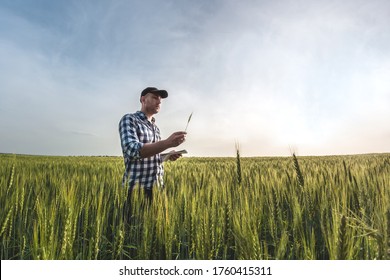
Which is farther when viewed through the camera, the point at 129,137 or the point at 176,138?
the point at 129,137

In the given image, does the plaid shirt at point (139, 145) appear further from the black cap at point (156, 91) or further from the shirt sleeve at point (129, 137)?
the black cap at point (156, 91)

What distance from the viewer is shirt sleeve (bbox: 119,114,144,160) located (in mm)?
2432

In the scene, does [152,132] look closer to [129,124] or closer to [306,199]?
[129,124]

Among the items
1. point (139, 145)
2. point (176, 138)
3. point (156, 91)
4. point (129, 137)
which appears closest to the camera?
point (176, 138)

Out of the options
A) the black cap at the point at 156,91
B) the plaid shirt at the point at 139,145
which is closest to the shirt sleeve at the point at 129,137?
the plaid shirt at the point at 139,145

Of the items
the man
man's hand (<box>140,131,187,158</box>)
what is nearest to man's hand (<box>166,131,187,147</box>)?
man's hand (<box>140,131,187,158</box>)

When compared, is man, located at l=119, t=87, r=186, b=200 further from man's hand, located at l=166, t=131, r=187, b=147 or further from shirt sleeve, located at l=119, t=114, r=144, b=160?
man's hand, located at l=166, t=131, r=187, b=147

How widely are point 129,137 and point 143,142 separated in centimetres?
28

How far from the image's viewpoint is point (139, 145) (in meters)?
2.44

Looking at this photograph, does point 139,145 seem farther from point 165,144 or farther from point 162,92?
point 162,92

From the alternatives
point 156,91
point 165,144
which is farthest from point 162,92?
point 165,144
